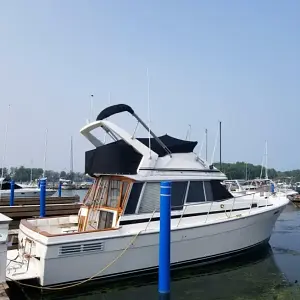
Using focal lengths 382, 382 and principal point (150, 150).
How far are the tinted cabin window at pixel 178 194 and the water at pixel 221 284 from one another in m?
1.54

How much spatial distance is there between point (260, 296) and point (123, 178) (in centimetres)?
382

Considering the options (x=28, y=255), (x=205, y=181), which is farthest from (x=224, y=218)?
(x=28, y=255)

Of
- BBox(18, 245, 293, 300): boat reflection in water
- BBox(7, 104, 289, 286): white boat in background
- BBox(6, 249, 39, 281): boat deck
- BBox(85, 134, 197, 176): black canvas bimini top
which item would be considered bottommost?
BBox(18, 245, 293, 300): boat reflection in water

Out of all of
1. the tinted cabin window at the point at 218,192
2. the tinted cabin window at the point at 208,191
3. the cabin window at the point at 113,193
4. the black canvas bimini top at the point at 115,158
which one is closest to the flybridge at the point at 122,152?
the black canvas bimini top at the point at 115,158

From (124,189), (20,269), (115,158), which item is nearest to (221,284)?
(124,189)

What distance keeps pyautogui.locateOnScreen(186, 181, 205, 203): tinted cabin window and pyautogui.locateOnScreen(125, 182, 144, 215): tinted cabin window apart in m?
1.42

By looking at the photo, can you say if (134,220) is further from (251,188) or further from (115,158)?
(251,188)

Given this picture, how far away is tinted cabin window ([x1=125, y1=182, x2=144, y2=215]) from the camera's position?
8547 mm

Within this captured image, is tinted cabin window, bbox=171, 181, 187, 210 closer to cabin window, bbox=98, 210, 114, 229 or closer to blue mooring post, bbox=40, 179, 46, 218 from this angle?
cabin window, bbox=98, 210, 114, 229

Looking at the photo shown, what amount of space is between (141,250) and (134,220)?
66cm

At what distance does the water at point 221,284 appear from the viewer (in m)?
7.65

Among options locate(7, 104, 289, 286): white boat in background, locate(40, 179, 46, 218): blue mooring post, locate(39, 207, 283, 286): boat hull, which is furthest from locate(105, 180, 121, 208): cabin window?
locate(40, 179, 46, 218): blue mooring post

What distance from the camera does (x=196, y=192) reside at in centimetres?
972

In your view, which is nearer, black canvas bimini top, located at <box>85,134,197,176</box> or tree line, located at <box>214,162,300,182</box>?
black canvas bimini top, located at <box>85,134,197,176</box>
